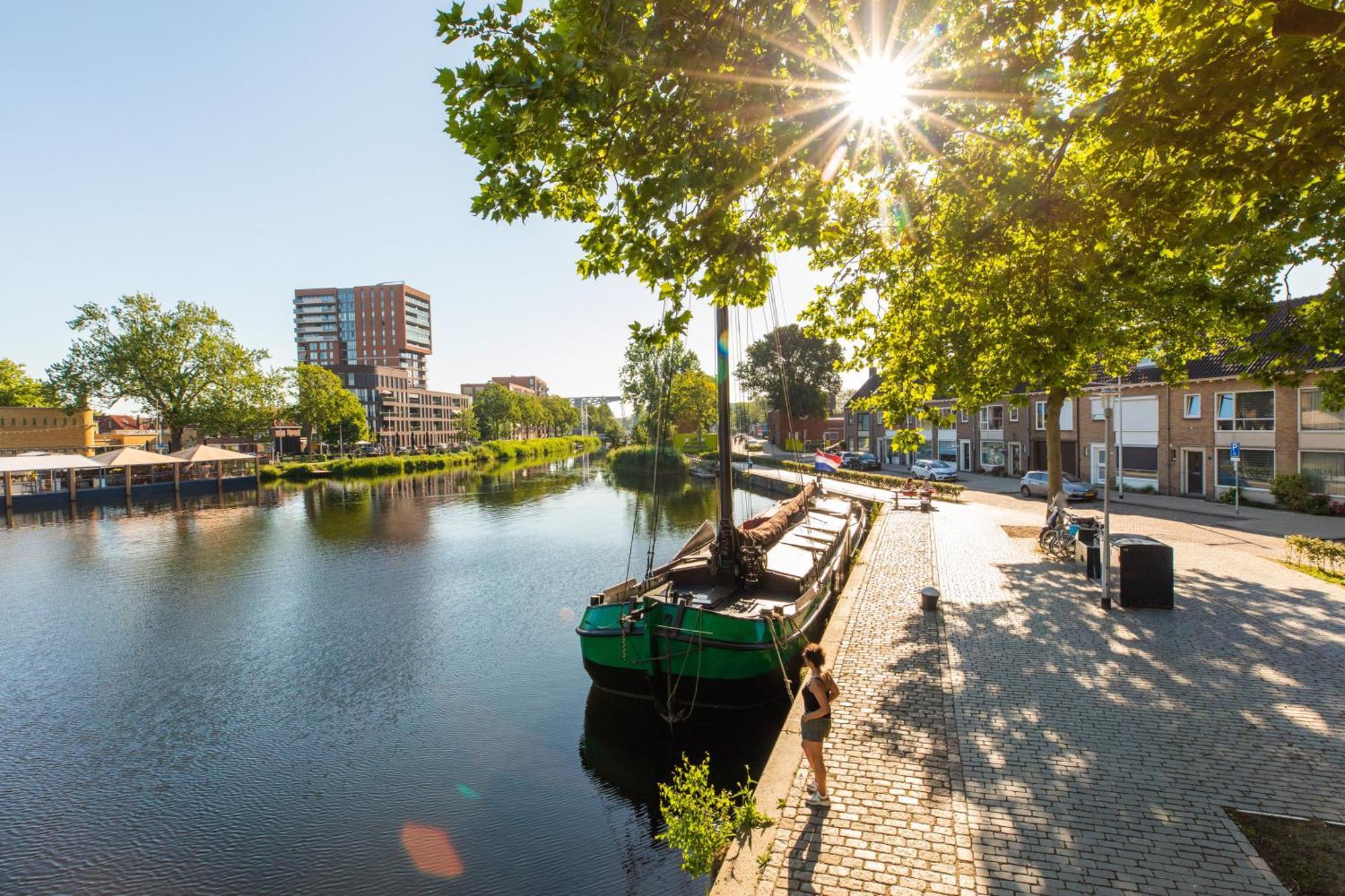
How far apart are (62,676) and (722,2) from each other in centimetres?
1688

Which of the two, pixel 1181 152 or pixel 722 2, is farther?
pixel 1181 152

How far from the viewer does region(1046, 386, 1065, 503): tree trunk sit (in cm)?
1967

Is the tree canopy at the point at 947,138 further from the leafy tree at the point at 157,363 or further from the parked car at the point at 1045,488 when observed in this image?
the leafy tree at the point at 157,363

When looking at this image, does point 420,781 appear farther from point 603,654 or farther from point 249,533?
point 249,533

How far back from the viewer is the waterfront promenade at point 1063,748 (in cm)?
489

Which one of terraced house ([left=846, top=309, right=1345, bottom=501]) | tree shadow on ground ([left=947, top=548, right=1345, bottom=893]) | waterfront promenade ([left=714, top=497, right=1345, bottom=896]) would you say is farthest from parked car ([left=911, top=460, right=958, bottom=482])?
tree shadow on ground ([left=947, top=548, right=1345, bottom=893])

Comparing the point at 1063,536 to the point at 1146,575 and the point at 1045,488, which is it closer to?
the point at 1146,575

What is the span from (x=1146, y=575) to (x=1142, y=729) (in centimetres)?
572

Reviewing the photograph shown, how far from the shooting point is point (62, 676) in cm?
1296

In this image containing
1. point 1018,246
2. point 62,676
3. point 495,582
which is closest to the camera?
point 1018,246

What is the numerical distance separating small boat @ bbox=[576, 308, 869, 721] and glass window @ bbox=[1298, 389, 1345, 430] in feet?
78.5

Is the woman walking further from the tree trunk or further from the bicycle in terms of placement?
the tree trunk

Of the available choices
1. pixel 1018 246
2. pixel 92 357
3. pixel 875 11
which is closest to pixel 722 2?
pixel 875 11

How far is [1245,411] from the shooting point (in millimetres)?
27172
